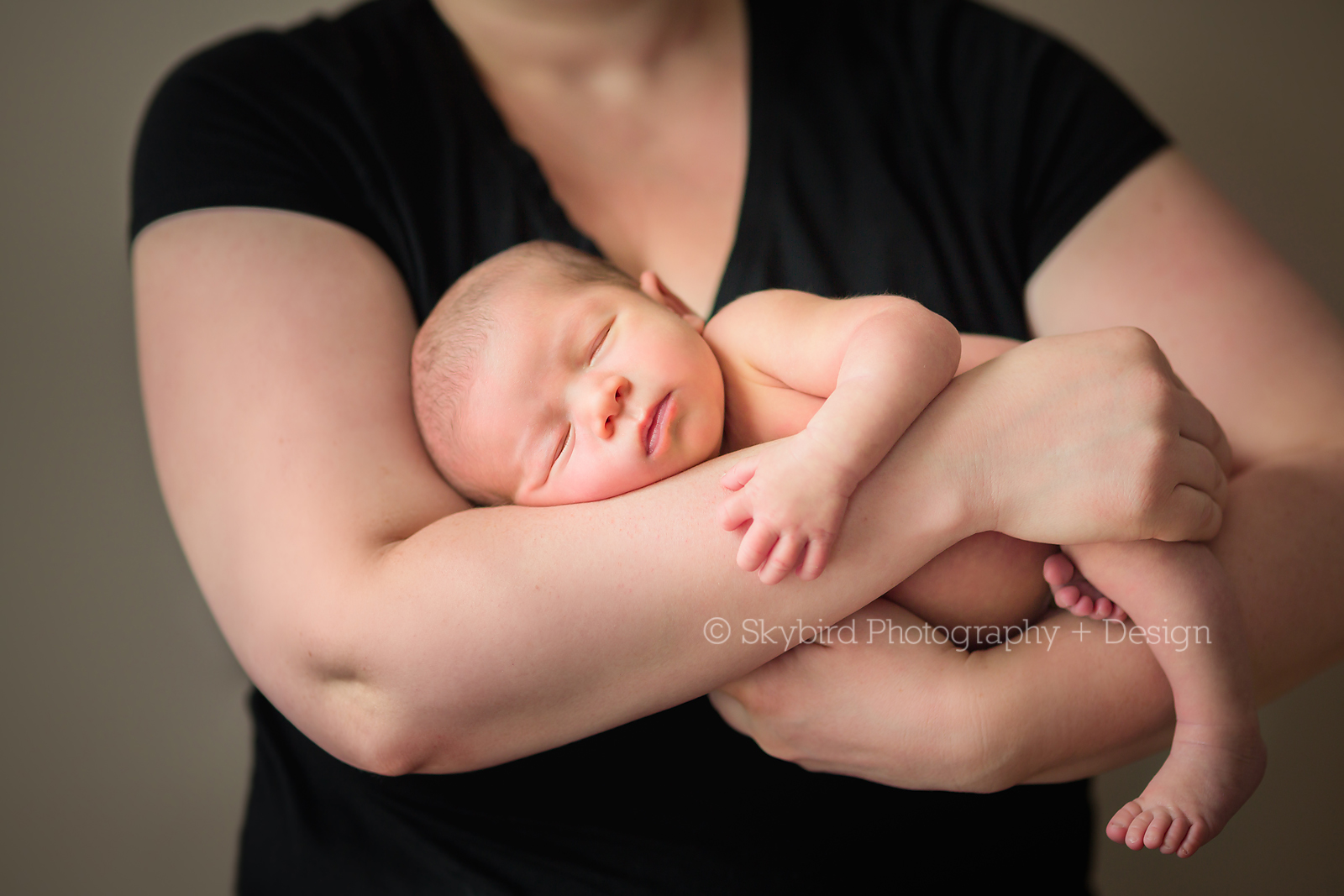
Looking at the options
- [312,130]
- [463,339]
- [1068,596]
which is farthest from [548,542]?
[312,130]

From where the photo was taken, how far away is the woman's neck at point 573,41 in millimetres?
1164

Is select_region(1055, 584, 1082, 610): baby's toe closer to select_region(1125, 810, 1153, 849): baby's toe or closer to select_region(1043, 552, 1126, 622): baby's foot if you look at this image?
select_region(1043, 552, 1126, 622): baby's foot

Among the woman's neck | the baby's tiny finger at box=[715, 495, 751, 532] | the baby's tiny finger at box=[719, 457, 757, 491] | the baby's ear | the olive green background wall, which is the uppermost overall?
the woman's neck

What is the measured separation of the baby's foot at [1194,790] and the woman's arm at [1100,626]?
6 centimetres

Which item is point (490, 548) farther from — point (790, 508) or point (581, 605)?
point (790, 508)

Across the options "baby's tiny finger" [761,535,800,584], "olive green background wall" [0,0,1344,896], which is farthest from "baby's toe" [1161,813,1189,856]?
"olive green background wall" [0,0,1344,896]

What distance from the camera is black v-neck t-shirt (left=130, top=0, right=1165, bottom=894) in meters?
0.93

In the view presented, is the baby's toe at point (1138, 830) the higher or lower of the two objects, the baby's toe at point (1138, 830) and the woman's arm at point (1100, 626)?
the lower

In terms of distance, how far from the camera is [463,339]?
2.96ft

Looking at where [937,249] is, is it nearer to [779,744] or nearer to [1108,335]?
[1108,335]

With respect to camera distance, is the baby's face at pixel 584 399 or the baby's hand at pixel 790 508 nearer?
the baby's hand at pixel 790 508

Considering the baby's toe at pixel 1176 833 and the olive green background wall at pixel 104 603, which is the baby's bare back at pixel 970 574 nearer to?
the baby's toe at pixel 1176 833

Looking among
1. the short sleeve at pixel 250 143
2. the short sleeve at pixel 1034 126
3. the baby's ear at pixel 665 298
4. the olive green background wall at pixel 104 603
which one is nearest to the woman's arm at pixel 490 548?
the short sleeve at pixel 250 143

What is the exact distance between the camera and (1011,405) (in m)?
0.76
